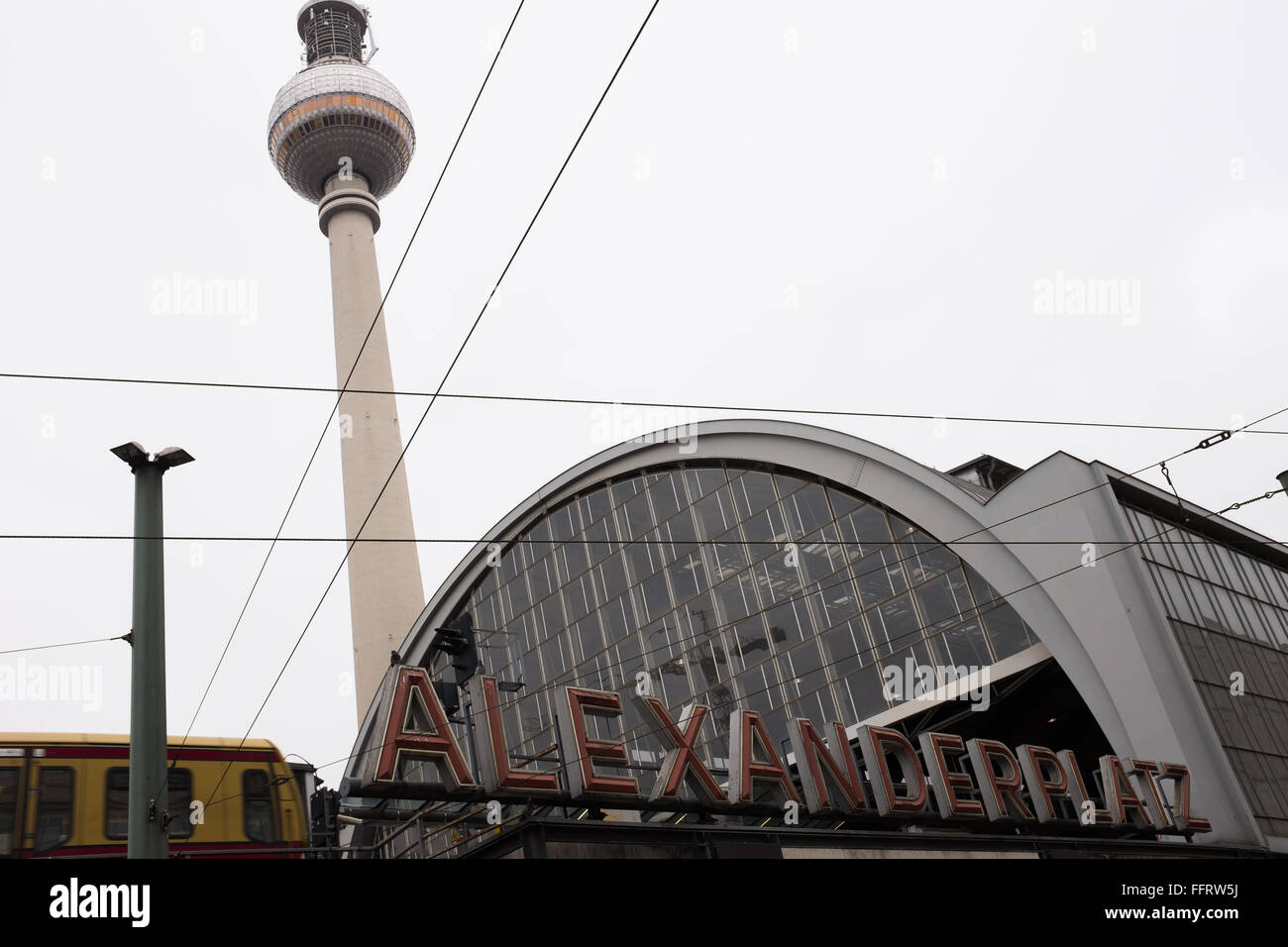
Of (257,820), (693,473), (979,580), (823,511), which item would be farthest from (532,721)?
(257,820)

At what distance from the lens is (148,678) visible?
12.1 metres

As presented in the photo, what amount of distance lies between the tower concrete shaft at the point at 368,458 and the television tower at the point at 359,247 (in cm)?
7

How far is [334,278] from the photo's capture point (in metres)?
70.1

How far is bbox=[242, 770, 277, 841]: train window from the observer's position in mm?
22219

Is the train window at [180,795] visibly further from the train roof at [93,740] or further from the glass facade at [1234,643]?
the glass facade at [1234,643]

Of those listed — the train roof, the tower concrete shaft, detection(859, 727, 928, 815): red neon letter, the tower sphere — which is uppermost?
the tower sphere

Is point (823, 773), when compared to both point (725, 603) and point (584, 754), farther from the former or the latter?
point (725, 603)

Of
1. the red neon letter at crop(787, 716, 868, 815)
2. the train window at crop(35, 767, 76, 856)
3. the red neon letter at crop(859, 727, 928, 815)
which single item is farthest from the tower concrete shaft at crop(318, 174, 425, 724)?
the red neon letter at crop(787, 716, 868, 815)

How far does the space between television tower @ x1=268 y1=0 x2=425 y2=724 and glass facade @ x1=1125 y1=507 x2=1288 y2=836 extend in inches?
1369

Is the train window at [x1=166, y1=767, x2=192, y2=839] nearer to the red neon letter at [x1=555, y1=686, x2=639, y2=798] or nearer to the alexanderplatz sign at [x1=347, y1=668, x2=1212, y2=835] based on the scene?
the alexanderplatz sign at [x1=347, y1=668, x2=1212, y2=835]

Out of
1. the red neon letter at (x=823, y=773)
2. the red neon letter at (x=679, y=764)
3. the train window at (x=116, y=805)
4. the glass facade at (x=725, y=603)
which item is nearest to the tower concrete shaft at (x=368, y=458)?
the glass facade at (x=725, y=603)

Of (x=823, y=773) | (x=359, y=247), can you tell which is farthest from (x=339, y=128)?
(x=823, y=773)
